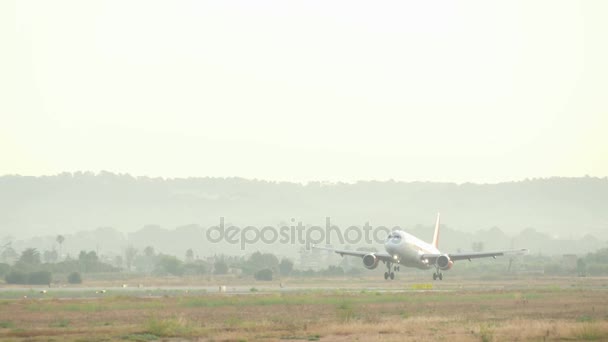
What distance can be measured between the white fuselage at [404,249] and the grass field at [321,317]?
2106cm

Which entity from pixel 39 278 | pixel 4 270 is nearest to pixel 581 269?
pixel 39 278

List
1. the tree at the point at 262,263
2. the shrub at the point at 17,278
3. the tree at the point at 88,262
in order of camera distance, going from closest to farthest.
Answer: the shrub at the point at 17,278 < the tree at the point at 88,262 < the tree at the point at 262,263

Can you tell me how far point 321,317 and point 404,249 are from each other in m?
43.6

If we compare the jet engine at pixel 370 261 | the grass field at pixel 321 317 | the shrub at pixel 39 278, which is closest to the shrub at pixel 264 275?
the jet engine at pixel 370 261

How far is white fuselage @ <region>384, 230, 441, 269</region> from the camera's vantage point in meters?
93.4

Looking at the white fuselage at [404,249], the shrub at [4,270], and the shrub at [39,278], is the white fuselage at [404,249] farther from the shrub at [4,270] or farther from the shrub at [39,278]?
the shrub at [4,270]

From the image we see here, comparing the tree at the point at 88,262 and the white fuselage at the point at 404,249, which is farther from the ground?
the tree at the point at 88,262

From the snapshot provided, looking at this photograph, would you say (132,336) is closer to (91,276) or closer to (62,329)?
(62,329)

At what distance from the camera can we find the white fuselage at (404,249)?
93.4 m

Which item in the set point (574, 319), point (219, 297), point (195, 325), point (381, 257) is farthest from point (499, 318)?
point (381, 257)

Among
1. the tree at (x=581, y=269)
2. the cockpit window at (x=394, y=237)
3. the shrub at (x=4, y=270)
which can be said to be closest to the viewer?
the cockpit window at (x=394, y=237)

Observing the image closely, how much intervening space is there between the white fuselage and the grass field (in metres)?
21.1

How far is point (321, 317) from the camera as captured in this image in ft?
166

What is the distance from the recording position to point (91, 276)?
13038 centimetres
